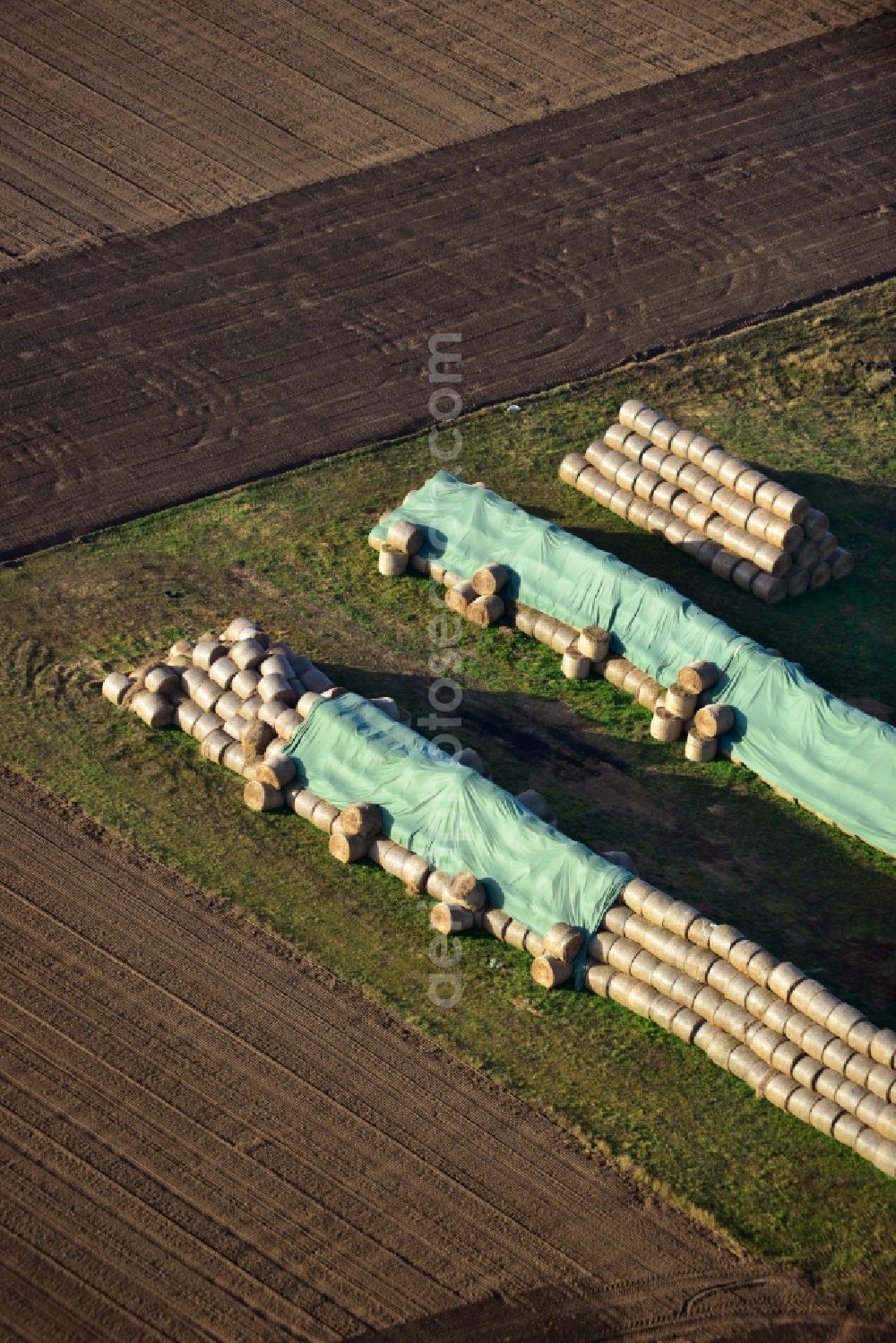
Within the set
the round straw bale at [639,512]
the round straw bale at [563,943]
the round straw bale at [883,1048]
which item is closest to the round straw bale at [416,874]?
the round straw bale at [563,943]

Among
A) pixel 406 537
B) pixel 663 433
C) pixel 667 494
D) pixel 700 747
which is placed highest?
pixel 663 433

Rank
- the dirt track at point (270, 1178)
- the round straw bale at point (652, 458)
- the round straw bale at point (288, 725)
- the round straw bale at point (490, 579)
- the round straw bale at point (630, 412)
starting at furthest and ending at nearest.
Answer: the round straw bale at point (630, 412) → the round straw bale at point (652, 458) → the round straw bale at point (490, 579) → the round straw bale at point (288, 725) → the dirt track at point (270, 1178)

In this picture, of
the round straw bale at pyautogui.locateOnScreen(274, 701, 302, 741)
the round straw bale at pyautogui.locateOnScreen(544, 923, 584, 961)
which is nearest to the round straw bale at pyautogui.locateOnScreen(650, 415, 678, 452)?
the round straw bale at pyautogui.locateOnScreen(274, 701, 302, 741)

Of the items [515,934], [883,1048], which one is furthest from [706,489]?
[883,1048]

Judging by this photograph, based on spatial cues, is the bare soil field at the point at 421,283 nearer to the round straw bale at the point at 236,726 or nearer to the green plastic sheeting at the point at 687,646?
the green plastic sheeting at the point at 687,646

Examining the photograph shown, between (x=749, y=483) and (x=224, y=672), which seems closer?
(x=224, y=672)

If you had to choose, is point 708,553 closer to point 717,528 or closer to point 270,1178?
point 717,528

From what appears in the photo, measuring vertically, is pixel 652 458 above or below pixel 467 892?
above
